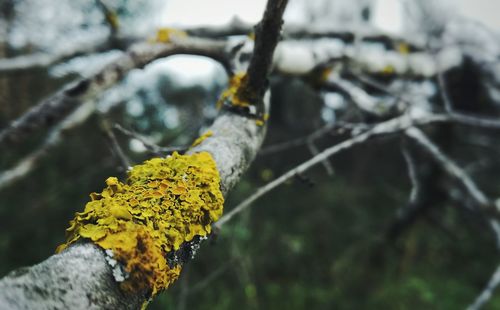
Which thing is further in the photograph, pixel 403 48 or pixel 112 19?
pixel 403 48

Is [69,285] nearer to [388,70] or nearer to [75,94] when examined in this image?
[75,94]

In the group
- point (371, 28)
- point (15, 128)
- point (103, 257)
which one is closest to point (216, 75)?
point (371, 28)

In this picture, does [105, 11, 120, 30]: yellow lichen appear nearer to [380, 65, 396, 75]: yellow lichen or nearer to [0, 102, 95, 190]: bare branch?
[0, 102, 95, 190]: bare branch

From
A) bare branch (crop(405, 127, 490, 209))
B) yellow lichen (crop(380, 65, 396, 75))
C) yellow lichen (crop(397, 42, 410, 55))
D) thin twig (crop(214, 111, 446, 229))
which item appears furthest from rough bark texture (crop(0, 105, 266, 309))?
yellow lichen (crop(397, 42, 410, 55))

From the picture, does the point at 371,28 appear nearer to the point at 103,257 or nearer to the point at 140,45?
the point at 140,45

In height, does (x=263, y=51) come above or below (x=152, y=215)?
above

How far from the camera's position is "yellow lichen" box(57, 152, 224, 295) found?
651 millimetres

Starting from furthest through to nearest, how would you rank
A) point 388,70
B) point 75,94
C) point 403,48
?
point 403,48
point 388,70
point 75,94

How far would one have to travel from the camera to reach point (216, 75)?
6.36 m

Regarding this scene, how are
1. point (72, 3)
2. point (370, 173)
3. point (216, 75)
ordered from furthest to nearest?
1. point (370, 173)
2. point (216, 75)
3. point (72, 3)

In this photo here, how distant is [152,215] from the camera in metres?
0.75

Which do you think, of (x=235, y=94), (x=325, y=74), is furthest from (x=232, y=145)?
(x=325, y=74)

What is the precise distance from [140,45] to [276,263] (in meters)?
3.98

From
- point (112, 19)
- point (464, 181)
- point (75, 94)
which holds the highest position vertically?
point (112, 19)
